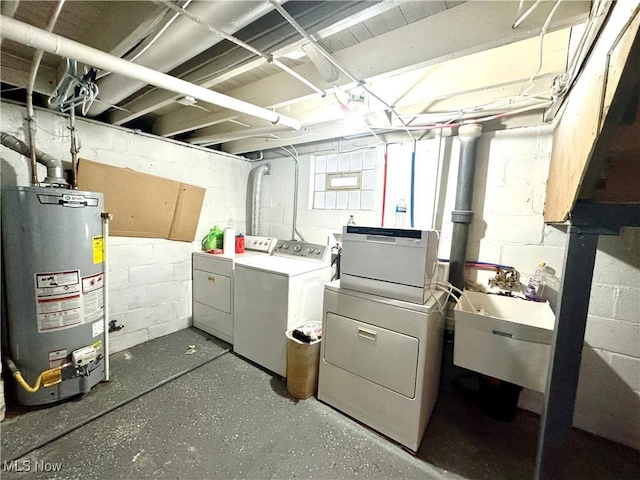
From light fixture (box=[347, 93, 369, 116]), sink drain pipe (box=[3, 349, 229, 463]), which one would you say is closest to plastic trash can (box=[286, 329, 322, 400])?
sink drain pipe (box=[3, 349, 229, 463])

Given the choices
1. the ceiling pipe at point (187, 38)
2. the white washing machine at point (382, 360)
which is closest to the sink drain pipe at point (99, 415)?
the white washing machine at point (382, 360)

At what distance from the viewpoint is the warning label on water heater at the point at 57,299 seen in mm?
1647

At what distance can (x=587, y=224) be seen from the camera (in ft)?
3.17

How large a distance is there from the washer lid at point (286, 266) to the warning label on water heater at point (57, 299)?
1121 mm

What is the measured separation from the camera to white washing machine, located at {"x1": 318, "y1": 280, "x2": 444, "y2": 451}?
148 centimetres

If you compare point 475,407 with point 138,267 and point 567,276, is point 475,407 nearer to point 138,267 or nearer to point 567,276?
point 567,276

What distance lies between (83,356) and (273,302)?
1325 millimetres

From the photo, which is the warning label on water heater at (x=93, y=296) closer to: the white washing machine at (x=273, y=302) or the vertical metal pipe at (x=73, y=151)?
the vertical metal pipe at (x=73, y=151)

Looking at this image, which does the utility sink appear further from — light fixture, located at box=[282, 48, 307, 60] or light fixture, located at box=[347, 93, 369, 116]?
light fixture, located at box=[282, 48, 307, 60]

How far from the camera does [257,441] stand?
1.56 m

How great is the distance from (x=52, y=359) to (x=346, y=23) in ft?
8.46

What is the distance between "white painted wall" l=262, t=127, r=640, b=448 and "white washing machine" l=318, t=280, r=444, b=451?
Answer: 0.68 meters

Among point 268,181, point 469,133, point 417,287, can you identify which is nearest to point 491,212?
point 469,133

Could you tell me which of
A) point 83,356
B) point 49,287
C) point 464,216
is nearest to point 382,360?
point 464,216
